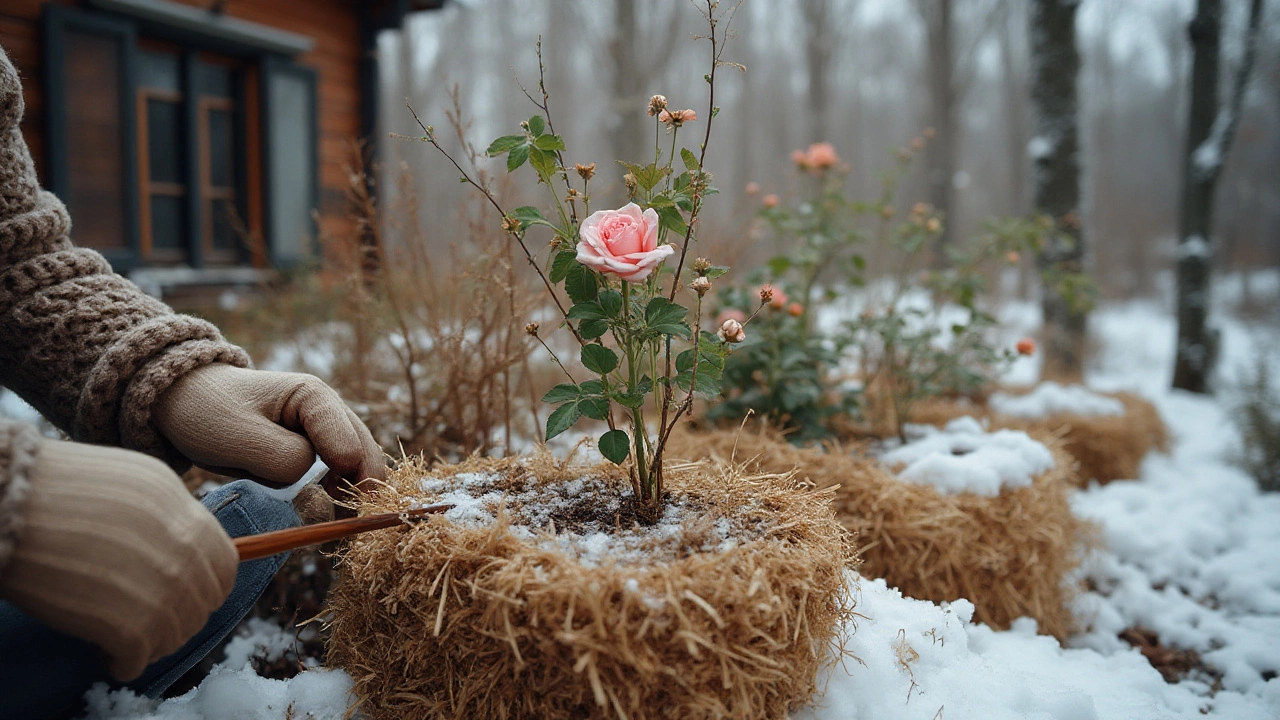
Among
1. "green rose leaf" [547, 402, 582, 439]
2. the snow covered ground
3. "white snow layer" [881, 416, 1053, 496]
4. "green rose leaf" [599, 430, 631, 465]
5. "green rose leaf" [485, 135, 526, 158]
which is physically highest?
"green rose leaf" [485, 135, 526, 158]

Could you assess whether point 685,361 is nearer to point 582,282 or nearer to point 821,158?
point 582,282

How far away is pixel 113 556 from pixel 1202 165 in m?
6.41

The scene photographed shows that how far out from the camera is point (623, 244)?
1.11 m

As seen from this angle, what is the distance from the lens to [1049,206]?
4.90 meters

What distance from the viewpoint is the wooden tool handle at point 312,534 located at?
101 cm

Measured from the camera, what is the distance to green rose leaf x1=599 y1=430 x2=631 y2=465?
1.29m

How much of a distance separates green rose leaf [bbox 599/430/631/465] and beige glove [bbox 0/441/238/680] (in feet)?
1.99

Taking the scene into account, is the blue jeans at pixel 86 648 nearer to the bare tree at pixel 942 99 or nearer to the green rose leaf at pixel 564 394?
the green rose leaf at pixel 564 394

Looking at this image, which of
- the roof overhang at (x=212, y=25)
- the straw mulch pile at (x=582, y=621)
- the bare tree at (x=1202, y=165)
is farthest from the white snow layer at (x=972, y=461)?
the roof overhang at (x=212, y=25)

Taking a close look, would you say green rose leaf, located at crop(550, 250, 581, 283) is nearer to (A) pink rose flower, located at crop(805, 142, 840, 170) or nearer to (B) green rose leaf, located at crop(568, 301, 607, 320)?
(B) green rose leaf, located at crop(568, 301, 607, 320)

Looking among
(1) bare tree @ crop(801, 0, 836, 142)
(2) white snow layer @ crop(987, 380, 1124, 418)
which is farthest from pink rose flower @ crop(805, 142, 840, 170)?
(1) bare tree @ crop(801, 0, 836, 142)

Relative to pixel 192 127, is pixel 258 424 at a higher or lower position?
lower

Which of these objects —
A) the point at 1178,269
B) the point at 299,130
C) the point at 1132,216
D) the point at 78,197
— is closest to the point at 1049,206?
the point at 1178,269

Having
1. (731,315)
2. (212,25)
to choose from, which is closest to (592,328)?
(731,315)
